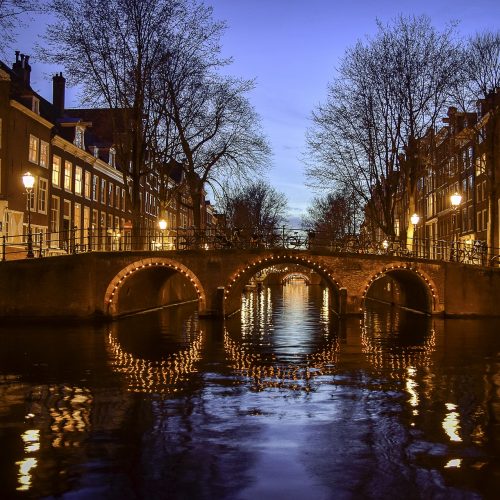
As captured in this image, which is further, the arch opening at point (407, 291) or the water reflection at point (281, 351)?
the arch opening at point (407, 291)

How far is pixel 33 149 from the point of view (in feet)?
133

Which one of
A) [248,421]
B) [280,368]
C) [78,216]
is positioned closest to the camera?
[248,421]

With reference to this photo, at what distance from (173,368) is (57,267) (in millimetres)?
15912

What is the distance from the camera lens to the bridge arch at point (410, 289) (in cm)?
3472

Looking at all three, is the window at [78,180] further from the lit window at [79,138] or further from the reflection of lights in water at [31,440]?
the reflection of lights in water at [31,440]

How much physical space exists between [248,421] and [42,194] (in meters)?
34.3

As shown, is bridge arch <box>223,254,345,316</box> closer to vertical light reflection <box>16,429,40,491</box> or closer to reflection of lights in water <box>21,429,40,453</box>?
reflection of lights in water <box>21,429,40,453</box>

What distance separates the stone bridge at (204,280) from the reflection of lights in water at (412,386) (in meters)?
17.8

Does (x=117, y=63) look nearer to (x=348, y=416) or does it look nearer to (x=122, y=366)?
(x=122, y=366)

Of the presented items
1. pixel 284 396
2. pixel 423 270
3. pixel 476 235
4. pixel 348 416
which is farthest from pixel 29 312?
pixel 476 235

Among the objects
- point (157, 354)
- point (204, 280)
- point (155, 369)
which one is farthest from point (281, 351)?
point (204, 280)

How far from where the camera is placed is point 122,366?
16.8 m

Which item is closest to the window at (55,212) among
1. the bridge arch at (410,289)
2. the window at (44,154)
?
the window at (44,154)

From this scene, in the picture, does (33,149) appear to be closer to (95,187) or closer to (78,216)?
→ (78,216)
